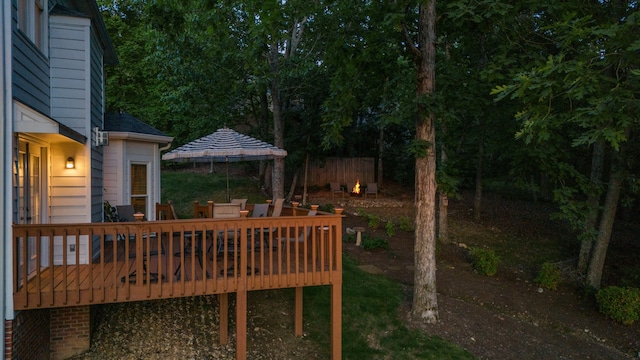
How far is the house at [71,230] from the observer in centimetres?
452

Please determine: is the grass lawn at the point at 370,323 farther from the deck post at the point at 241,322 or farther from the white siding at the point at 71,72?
the white siding at the point at 71,72

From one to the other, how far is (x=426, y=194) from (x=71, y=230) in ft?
18.5

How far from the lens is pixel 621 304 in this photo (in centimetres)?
842

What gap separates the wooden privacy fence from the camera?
21.0 m

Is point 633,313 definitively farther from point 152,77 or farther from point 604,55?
point 152,77

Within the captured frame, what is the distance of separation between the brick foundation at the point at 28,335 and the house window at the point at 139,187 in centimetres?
408

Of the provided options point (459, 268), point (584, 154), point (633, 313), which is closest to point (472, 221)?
point (584, 154)

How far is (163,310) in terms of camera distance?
7.53m

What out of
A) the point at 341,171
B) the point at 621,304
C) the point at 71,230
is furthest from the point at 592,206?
the point at 341,171

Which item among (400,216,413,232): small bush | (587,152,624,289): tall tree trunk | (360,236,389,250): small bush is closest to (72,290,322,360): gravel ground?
(360,236,389,250): small bush

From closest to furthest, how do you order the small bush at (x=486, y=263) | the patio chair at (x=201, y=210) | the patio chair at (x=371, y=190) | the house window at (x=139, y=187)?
the patio chair at (x=201, y=210)
the house window at (x=139, y=187)
the small bush at (x=486, y=263)
the patio chair at (x=371, y=190)

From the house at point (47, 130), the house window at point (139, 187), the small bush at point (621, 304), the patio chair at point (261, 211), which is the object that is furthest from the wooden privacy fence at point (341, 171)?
the small bush at point (621, 304)

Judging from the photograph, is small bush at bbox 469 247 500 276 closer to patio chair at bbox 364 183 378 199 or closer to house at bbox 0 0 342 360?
house at bbox 0 0 342 360

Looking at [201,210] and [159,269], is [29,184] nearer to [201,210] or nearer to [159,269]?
[159,269]
